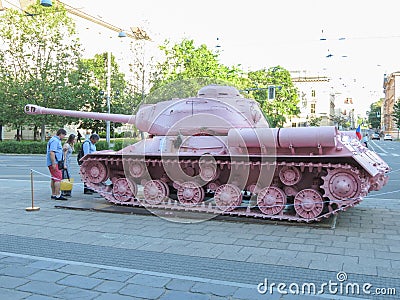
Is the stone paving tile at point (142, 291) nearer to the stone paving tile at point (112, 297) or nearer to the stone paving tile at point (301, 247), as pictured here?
the stone paving tile at point (112, 297)

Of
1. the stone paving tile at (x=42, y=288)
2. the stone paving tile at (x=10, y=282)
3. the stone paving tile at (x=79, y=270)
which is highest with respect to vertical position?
the stone paving tile at (x=79, y=270)

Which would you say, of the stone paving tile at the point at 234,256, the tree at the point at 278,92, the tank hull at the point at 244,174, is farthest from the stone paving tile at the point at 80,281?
the tree at the point at 278,92

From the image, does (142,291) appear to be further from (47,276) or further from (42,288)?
(47,276)

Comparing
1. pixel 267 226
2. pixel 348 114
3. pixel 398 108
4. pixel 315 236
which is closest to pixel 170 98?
pixel 267 226

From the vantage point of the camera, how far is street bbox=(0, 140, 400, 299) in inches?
205

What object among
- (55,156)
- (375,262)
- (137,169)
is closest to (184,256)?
(375,262)

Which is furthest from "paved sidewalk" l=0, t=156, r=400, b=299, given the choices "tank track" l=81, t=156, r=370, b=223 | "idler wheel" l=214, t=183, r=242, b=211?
"idler wheel" l=214, t=183, r=242, b=211

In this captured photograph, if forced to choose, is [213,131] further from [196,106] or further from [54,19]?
[54,19]

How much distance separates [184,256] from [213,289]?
4.61 feet

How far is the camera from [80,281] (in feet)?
17.9

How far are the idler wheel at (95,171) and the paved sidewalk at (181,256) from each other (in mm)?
1119

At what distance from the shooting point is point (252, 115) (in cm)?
1073

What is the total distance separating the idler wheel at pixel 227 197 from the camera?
361 inches

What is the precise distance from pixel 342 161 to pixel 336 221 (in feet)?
4.62
